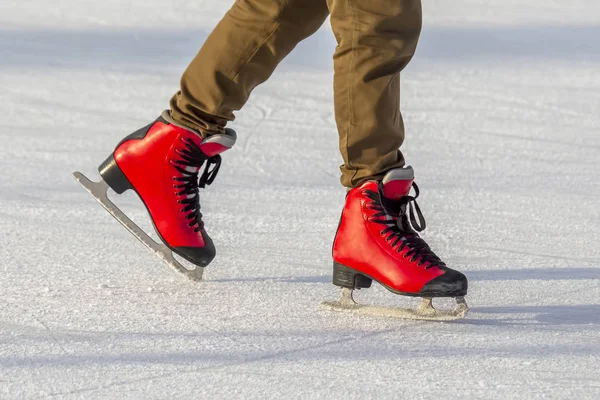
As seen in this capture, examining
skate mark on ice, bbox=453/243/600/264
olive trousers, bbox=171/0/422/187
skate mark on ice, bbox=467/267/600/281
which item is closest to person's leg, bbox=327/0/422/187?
olive trousers, bbox=171/0/422/187

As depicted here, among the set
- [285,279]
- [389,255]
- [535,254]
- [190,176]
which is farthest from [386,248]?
[535,254]

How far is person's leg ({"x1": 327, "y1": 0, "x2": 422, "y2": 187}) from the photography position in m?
1.87

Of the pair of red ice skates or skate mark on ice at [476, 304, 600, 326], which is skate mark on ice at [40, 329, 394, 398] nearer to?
the pair of red ice skates

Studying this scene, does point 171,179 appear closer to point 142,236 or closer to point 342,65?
point 142,236

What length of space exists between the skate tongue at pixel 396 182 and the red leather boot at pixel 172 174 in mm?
342

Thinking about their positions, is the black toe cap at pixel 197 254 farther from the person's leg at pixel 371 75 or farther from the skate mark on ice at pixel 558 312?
the skate mark on ice at pixel 558 312

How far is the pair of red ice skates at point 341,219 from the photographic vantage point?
193cm

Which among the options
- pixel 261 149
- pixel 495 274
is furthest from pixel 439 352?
pixel 261 149

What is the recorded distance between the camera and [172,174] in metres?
2.14

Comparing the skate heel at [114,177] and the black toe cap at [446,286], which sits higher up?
the black toe cap at [446,286]

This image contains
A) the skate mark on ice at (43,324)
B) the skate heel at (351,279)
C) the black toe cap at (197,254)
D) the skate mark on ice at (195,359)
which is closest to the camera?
the skate mark on ice at (195,359)

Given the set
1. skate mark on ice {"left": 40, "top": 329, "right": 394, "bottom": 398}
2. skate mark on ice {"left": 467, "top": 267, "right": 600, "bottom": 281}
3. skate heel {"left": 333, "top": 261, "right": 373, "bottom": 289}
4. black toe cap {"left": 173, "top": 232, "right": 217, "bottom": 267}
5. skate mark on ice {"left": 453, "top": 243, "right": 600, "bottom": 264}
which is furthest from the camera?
skate mark on ice {"left": 453, "top": 243, "right": 600, "bottom": 264}

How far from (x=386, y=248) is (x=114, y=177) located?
0.59 m

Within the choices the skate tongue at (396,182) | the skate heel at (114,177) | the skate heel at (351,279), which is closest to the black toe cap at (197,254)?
the skate heel at (114,177)
